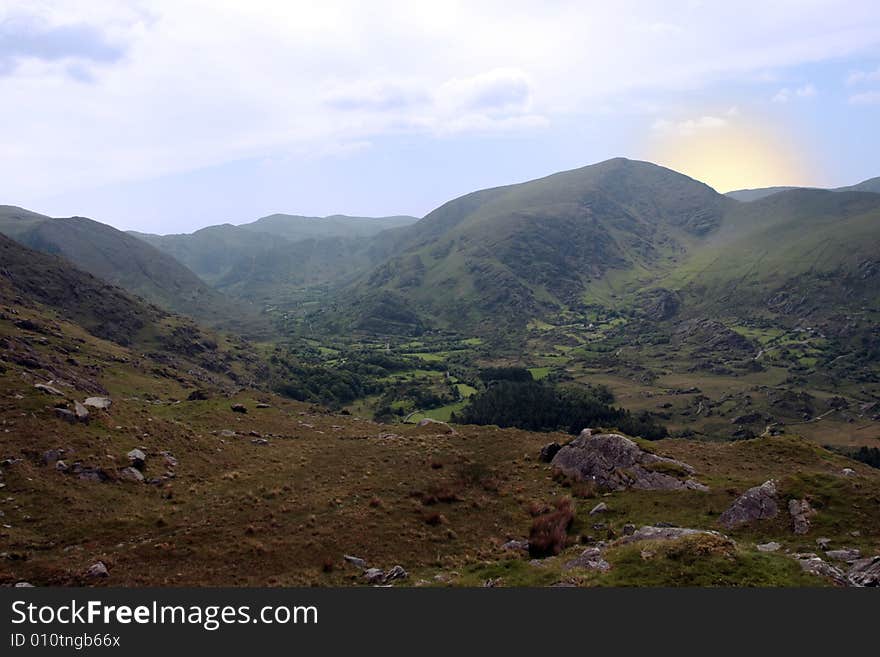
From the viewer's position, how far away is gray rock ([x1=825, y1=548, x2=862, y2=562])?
24.9m

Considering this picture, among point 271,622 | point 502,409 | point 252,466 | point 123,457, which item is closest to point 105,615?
point 271,622

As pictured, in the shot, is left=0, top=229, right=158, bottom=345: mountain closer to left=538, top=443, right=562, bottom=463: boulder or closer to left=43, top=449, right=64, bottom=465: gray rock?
left=43, top=449, right=64, bottom=465: gray rock

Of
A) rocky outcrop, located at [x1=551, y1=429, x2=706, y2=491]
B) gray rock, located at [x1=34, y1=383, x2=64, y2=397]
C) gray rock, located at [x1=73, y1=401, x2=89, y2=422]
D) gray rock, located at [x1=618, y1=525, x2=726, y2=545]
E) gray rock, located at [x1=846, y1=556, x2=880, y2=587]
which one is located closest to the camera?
gray rock, located at [x1=846, y1=556, x2=880, y2=587]

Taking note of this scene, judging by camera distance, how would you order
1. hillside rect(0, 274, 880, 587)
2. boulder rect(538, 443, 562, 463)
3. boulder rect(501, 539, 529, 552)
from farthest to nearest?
boulder rect(538, 443, 562, 463) → boulder rect(501, 539, 529, 552) → hillside rect(0, 274, 880, 587)

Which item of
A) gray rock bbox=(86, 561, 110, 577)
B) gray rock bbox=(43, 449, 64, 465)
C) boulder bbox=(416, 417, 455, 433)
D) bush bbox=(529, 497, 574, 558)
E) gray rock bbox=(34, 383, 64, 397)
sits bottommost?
boulder bbox=(416, 417, 455, 433)

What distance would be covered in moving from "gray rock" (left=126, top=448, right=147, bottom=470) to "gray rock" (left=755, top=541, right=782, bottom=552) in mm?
44393

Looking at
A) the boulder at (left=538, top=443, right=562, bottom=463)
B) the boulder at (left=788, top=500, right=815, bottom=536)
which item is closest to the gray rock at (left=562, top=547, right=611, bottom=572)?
the boulder at (left=788, top=500, right=815, bottom=536)

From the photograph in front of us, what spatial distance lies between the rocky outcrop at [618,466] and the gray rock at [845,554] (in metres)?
11.2

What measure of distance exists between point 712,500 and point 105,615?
1375 inches

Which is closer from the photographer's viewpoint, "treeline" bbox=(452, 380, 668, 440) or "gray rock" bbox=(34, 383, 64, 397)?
"gray rock" bbox=(34, 383, 64, 397)

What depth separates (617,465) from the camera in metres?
40.7

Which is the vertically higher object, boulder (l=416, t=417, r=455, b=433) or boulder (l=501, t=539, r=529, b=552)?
boulder (l=501, t=539, r=529, b=552)

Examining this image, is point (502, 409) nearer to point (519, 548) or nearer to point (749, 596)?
point (519, 548)

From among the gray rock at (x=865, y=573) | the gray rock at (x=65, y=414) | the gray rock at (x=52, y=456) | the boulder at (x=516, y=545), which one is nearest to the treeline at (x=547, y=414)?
the boulder at (x=516, y=545)
